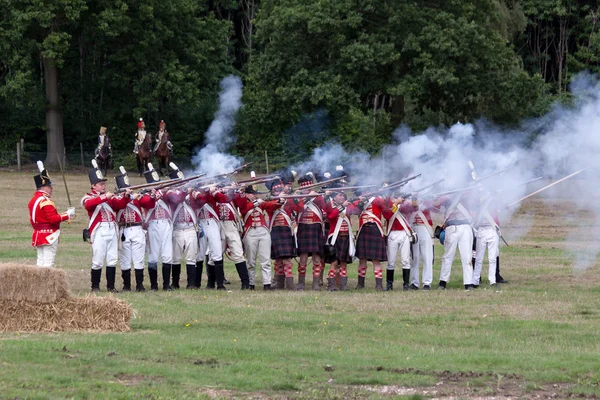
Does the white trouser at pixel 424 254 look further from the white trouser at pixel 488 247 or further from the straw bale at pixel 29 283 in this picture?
the straw bale at pixel 29 283

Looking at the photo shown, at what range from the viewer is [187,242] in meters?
18.2

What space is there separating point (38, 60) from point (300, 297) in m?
36.1

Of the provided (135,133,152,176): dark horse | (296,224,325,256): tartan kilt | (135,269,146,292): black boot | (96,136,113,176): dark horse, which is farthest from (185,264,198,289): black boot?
(96,136,113,176): dark horse

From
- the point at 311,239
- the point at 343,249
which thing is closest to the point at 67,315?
the point at 311,239

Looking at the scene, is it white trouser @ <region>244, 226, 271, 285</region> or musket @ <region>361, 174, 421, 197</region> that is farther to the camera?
musket @ <region>361, 174, 421, 197</region>

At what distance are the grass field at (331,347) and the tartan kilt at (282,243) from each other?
3.21ft

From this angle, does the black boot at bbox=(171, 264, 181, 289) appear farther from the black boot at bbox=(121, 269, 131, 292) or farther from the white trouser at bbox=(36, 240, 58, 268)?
the white trouser at bbox=(36, 240, 58, 268)

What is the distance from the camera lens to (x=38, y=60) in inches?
1982

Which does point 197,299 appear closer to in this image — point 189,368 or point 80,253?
point 189,368

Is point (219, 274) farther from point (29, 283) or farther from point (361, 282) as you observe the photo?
point (29, 283)

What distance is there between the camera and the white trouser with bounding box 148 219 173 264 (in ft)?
59.0

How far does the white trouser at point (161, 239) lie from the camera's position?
18.0 metres

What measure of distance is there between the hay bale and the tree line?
2235cm

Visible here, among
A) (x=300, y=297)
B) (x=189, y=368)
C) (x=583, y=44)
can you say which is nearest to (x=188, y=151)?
(x=583, y=44)
